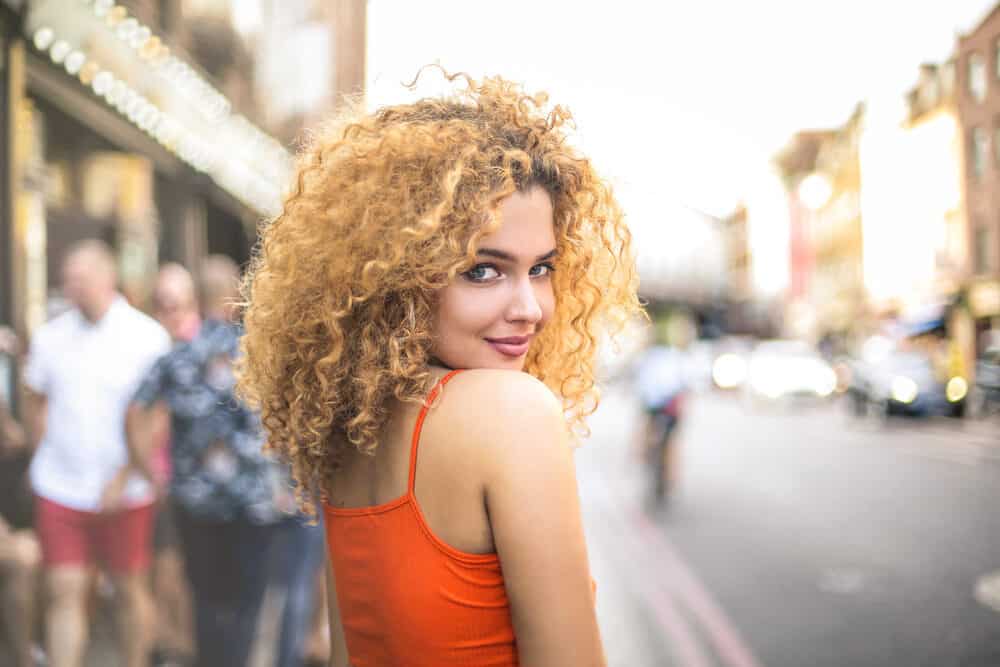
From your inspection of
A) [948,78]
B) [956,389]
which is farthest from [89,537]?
[956,389]

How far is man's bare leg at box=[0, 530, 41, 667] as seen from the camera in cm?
368

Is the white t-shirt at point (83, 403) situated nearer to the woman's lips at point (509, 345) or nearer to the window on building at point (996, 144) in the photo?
the woman's lips at point (509, 345)

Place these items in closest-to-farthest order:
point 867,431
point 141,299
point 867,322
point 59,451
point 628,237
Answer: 1. point 628,237
2. point 59,451
3. point 141,299
4. point 867,431
5. point 867,322

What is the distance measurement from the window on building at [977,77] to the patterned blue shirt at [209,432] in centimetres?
466

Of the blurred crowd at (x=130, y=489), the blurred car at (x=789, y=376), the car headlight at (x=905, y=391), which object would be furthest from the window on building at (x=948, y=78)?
the blurred car at (x=789, y=376)

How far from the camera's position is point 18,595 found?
371cm

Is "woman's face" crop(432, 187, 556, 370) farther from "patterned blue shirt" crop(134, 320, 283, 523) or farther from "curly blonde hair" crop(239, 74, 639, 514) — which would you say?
"patterned blue shirt" crop(134, 320, 283, 523)

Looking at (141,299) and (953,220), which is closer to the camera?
(141,299)

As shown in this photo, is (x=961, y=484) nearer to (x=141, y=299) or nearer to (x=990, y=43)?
(x=990, y=43)

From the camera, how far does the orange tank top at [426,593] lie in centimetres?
111

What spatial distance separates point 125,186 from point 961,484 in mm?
8459

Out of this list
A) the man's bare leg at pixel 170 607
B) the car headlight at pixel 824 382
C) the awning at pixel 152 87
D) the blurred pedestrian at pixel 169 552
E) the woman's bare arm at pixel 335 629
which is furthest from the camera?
the car headlight at pixel 824 382

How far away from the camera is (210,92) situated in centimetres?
836

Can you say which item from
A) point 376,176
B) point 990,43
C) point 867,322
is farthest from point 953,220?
point 867,322
